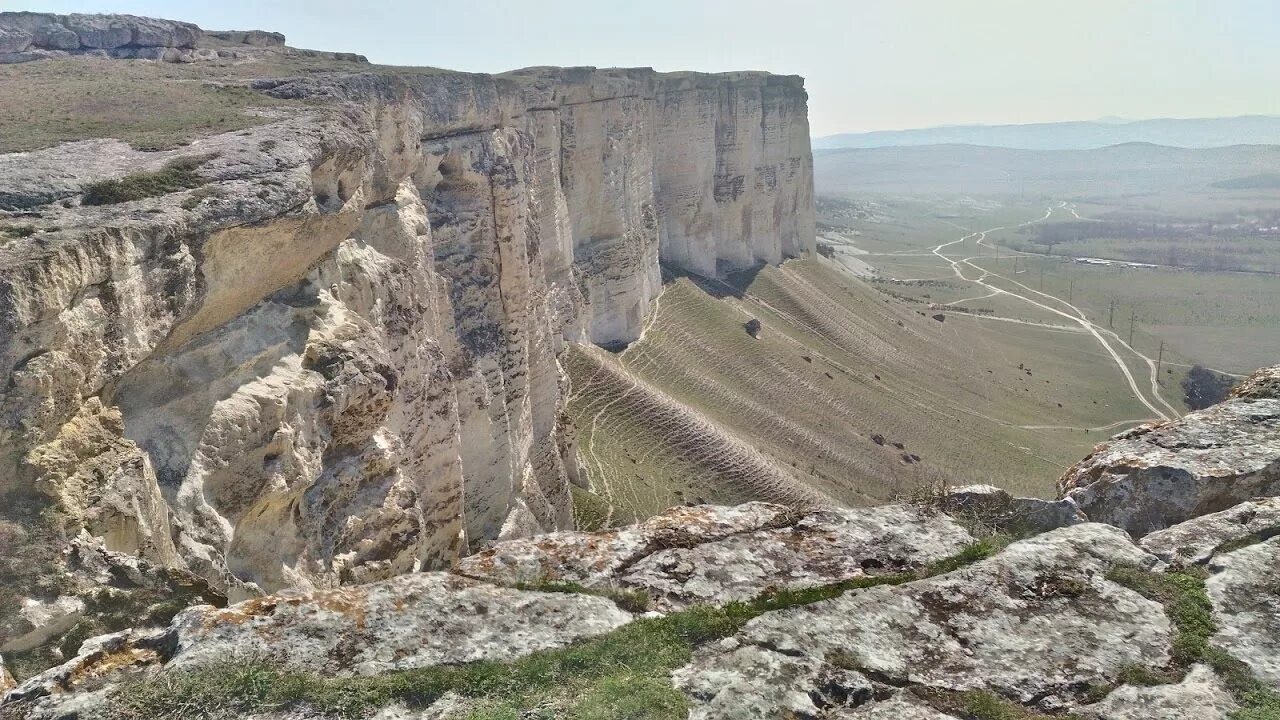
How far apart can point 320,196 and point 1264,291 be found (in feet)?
400

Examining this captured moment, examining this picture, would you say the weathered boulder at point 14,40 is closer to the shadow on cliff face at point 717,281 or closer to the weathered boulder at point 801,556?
the weathered boulder at point 801,556

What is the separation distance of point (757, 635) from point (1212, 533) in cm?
338

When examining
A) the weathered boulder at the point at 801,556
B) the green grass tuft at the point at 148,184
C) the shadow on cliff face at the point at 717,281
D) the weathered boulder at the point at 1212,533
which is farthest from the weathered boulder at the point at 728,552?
the shadow on cliff face at the point at 717,281

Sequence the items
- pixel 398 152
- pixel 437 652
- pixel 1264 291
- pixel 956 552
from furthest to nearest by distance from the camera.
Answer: pixel 1264 291 → pixel 398 152 → pixel 956 552 → pixel 437 652

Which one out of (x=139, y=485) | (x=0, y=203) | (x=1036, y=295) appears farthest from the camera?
(x=1036, y=295)

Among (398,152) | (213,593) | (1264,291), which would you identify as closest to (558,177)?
(398,152)

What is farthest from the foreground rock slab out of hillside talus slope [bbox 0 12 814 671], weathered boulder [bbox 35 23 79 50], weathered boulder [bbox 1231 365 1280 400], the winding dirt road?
the winding dirt road

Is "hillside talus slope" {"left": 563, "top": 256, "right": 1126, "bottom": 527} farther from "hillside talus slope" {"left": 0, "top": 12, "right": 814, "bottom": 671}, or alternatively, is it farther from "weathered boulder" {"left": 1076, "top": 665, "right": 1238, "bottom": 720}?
"weathered boulder" {"left": 1076, "top": 665, "right": 1238, "bottom": 720}

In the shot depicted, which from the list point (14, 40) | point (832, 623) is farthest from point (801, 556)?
point (14, 40)

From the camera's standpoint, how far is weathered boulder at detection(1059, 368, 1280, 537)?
265 inches

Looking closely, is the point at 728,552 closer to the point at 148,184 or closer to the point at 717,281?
the point at 148,184

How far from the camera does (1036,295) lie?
89.3 meters

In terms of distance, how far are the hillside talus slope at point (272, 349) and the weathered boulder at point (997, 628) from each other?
4.51m

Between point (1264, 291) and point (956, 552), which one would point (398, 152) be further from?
point (1264, 291)
